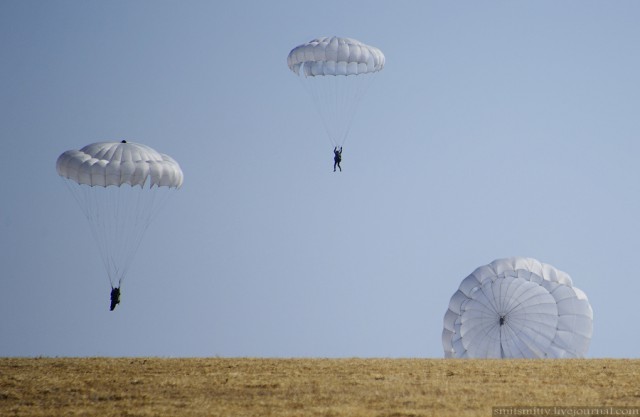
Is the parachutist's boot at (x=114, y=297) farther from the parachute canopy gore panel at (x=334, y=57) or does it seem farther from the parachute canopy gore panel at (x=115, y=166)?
the parachute canopy gore panel at (x=334, y=57)

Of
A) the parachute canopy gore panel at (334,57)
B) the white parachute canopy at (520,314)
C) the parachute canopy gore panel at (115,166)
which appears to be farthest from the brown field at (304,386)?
the parachute canopy gore panel at (334,57)

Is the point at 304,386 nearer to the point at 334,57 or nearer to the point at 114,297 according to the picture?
the point at 114,297

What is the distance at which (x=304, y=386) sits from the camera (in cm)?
2989

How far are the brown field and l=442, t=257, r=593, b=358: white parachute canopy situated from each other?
32.5 feet

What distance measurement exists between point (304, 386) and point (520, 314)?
60.1 feet

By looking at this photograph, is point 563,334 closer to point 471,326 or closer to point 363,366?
point 471,326

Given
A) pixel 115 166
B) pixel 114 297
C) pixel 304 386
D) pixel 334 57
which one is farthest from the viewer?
pixel 334 57

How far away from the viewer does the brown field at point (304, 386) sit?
87.5ft

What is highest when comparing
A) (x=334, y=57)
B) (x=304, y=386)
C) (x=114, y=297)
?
(x=334, y=57)

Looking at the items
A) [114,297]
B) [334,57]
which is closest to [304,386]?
[114,297]

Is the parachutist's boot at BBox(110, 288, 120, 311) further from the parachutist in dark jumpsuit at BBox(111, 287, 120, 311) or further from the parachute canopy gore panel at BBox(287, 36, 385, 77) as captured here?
the parachute canopy gore panel at BBox(287, 36, 385, 77)

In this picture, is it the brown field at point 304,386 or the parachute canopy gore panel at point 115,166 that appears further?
the parachute canopy gore panel at point 115,166

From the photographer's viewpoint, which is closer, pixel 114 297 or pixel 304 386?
pixel 304 386

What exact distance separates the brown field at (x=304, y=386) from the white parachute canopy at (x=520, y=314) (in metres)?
9.91
